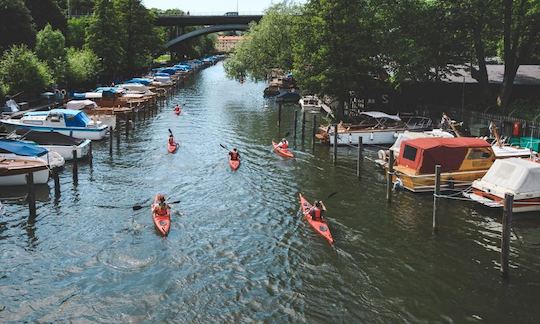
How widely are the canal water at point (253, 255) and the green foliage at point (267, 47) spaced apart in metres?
42.9

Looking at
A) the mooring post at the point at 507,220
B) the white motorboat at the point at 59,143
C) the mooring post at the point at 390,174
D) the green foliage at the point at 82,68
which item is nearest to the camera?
the mooring post at the point at 507,220

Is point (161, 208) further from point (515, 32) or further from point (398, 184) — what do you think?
point (515, 32)

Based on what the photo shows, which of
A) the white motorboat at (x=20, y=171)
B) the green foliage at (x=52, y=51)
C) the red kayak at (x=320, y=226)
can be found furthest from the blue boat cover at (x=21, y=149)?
the green foliage at (x=52, y=51)

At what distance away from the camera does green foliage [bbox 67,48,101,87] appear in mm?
70625

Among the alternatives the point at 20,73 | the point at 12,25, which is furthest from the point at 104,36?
the point at 20,73

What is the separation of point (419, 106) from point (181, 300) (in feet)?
135

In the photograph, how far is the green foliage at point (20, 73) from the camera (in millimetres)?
56625

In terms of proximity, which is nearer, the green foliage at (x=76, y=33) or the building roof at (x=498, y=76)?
the building roof at (x=498, y=76)

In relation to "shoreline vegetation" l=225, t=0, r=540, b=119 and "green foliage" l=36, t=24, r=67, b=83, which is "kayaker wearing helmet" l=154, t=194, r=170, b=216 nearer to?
"shoreline vegetation" l=225, t=0, r=540, b=119

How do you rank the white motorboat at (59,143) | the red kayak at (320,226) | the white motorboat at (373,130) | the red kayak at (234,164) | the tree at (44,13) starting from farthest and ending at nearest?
the tree at (44,13), the white motorboat at (373,130), the white motorboat at (59,143), the red kayak at (234,164), the red kayak at (320,226)

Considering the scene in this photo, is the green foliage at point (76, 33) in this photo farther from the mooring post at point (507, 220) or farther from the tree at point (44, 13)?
the mooring post at point (507, 220)

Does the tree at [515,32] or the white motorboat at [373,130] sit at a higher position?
the tree at [515,32]

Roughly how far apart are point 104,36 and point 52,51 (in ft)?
54.5

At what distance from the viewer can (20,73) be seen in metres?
57.0
